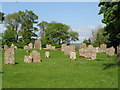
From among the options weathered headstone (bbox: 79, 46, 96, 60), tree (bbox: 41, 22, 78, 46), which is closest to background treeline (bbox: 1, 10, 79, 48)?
tree (bbox: 41, 22, 78, 46)

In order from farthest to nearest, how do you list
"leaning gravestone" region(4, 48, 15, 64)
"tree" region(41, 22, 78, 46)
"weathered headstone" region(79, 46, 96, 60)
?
"tree" region(41, 22, 78, 46), "weathered headstone" region(79, 46, 96, 60), "leaning gravestone" region(4, 48, 15, 64)

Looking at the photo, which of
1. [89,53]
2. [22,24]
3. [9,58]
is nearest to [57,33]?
[22,24]

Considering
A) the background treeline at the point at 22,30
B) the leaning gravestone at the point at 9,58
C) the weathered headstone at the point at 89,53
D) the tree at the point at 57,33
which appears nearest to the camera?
the leaning gravestone at the point at 9,58

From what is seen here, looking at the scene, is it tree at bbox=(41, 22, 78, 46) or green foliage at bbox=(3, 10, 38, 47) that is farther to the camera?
tree at bbox=(41, 22, 78, 46)

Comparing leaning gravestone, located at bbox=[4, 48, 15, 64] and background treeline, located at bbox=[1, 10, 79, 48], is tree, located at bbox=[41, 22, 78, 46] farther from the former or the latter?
leaning gravestone, located at bbox=[4, 48, 15, 64]

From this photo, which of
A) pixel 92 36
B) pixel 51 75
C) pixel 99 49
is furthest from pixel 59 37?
pixel 51 75

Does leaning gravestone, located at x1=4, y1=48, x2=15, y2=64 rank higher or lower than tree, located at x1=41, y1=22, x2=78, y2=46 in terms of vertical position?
lower

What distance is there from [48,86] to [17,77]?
2.94 meters

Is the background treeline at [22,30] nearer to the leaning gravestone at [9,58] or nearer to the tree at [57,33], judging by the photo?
the tree at [57,33]

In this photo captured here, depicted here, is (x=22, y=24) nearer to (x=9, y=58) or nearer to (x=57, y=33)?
(x=57, y=33)

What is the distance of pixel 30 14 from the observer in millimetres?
68188

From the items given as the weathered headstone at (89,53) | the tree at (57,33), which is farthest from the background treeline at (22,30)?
the weathered headstone at (89,53)

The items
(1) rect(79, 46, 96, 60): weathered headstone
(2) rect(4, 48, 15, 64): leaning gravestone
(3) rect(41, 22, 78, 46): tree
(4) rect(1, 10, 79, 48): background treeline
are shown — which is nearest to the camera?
(2) rect(4, 48, 15, 64): leaning gravestone

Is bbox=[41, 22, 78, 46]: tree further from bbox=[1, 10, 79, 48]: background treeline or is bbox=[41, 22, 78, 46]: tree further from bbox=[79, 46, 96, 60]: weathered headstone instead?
bbox=[79, 46, 96, 60]: weathered headstone
